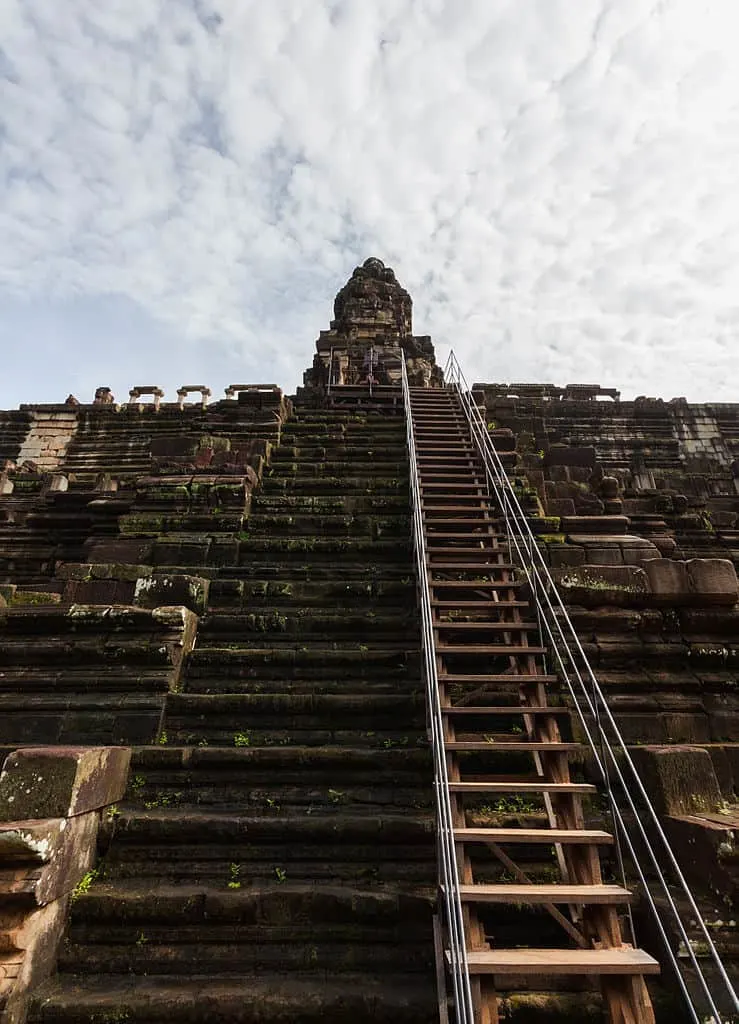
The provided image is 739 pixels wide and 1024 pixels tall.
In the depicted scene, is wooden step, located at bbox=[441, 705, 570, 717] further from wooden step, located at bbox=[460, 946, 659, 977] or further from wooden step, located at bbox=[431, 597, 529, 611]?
wooden step, located at bbox=[460, 946, 659, 977]

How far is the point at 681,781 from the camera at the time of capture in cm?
369

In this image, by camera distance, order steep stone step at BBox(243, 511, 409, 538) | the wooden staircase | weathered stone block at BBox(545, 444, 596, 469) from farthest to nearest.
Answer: weathered stone block at BBox(545, 444, 596, 469) → steep stone step at BBox(243, 511, 409, 538) → the wooden staircase

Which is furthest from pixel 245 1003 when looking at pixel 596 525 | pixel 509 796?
pixel 596 525

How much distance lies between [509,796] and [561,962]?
1.77 m

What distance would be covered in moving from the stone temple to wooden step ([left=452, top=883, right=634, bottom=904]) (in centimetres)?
1

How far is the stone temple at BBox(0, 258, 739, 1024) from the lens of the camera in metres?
2.88

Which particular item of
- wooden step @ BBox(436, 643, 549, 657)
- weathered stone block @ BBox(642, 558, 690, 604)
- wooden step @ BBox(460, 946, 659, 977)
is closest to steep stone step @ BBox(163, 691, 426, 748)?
wooden step @ BBox(436, 643, 549, 657)

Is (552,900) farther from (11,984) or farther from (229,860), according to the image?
(11,984)

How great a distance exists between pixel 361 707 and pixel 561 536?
348cm

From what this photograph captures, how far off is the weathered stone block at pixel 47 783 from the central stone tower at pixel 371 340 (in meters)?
13.5

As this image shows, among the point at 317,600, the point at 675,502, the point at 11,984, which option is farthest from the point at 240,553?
the point at 675,502

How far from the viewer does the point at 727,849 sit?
3076mm

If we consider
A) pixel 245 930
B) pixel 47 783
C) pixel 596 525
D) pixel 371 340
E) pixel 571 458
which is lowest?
pixel 245 930

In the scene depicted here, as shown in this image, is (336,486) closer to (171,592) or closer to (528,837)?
(171,592)
